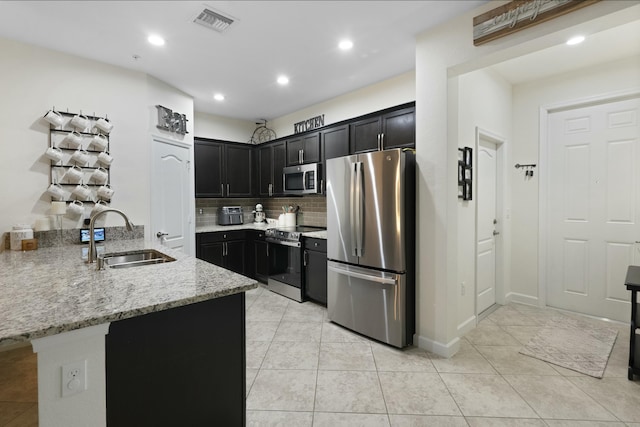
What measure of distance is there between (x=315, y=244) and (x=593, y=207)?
3104 millimetres

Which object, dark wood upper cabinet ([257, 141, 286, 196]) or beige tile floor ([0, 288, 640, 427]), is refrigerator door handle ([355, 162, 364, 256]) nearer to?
beige tile floor ([0, 288, 640, 427])

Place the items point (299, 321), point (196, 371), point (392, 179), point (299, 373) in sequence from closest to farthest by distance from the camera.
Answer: point (196, 371) < point (299, 373) < point (392, 179) < point (299, 321)

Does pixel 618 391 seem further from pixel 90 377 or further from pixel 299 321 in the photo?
pixel 90 377

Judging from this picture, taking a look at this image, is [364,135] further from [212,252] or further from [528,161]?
[212,252]

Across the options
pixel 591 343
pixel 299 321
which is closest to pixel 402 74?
pixel 299 321

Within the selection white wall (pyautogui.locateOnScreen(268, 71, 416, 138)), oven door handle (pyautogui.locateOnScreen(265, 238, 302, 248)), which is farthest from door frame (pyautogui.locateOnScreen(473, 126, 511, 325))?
oven door handle (pyautogui.locateOnScreen(265, 238, 302, 248))

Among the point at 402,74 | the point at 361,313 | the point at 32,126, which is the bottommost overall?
the point at 361,313

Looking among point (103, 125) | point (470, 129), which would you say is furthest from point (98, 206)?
point (470, 129)

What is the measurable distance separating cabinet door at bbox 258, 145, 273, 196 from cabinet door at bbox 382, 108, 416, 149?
87.8 inches

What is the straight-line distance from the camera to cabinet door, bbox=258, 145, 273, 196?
4.94m

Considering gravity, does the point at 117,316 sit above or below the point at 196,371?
above

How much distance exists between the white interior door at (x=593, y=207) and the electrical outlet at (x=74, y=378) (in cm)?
436

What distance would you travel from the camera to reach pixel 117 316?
3.63 feet

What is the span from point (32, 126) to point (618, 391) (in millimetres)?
5136
